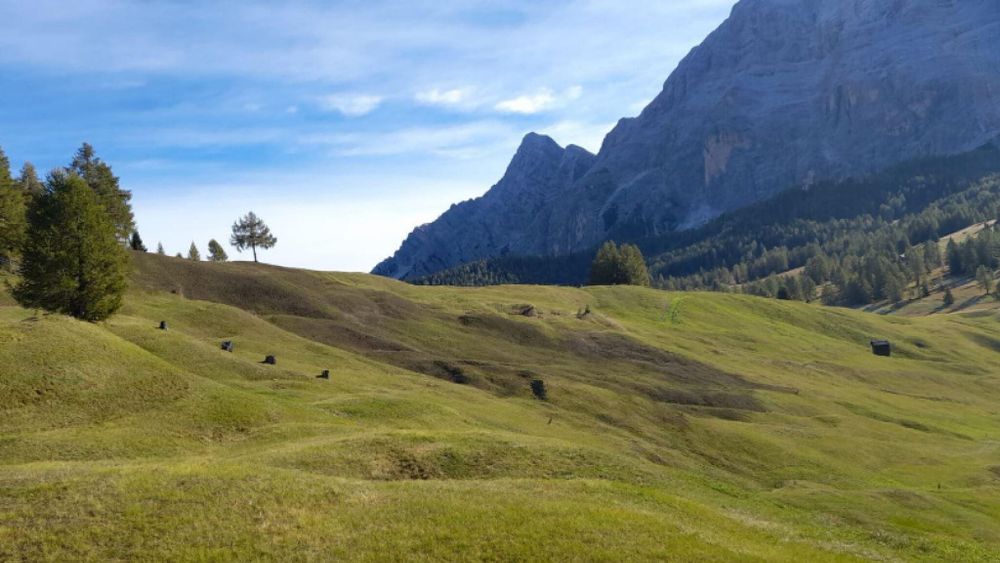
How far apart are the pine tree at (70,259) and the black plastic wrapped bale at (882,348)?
13044 cm

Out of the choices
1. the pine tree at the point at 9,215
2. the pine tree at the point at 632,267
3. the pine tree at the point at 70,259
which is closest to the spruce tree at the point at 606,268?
the pine tree at the point at 632,267

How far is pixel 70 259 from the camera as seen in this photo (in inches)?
2368

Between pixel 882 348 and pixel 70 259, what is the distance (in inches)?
5329

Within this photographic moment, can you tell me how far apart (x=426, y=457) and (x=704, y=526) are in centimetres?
1504

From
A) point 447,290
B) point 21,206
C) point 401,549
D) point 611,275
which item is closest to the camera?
point 401,549

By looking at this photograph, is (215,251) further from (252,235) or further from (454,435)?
(454,435)

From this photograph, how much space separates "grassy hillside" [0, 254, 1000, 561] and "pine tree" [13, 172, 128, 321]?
2.82m

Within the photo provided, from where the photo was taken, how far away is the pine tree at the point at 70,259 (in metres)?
59.6

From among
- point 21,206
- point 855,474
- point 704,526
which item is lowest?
point 855,474

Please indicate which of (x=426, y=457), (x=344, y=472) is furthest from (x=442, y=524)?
(x=426, y=457)

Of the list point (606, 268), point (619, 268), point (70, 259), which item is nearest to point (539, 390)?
point (70, 259)

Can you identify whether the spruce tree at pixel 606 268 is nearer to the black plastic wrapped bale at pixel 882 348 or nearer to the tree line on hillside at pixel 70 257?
the black plastic wrapped bale at pixel 882 348

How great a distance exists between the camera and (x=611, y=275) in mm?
186875

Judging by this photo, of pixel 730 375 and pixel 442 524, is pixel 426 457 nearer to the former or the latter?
pixel 442 524
